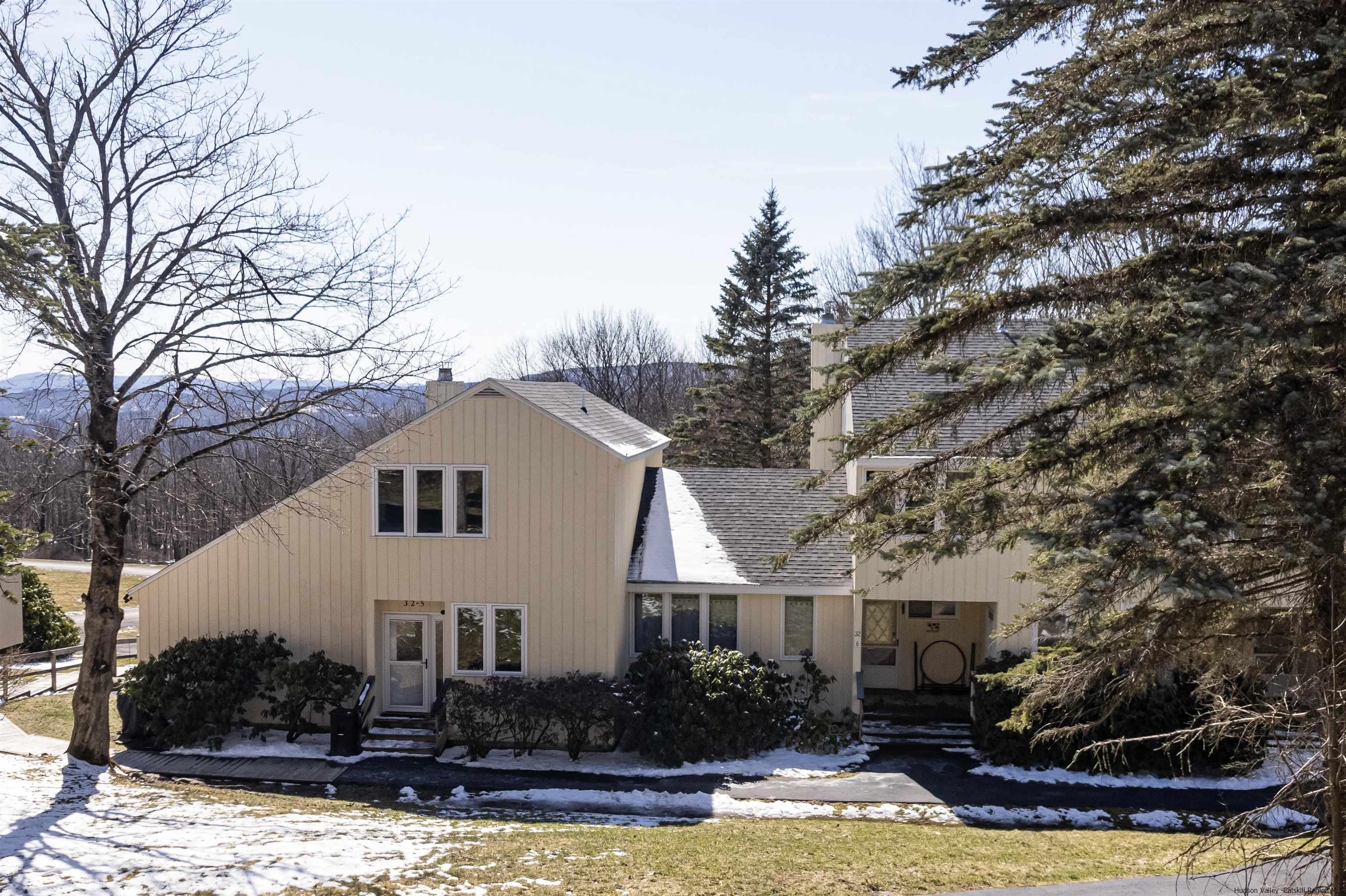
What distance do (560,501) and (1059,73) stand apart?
1146 cm

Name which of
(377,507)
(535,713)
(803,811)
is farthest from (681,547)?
(803,811)

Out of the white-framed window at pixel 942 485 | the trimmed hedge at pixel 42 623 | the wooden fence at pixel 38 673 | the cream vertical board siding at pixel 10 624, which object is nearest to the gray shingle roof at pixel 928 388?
the white-framed window at pixel 942 485

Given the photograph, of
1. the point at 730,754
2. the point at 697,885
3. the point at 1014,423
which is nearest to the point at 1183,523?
the point at 1014,423

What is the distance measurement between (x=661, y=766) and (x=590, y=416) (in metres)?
7.51

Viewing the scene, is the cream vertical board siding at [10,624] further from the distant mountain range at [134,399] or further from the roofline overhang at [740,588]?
the roofline overhang at [740,588]

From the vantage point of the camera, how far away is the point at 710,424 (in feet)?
131

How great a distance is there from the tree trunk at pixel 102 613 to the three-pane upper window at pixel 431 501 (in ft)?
13.7

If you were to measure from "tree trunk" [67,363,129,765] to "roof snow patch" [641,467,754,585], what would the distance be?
883 centimetres

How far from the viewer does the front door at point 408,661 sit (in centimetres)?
1814

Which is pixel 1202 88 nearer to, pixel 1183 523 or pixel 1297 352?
pixel 1297 352

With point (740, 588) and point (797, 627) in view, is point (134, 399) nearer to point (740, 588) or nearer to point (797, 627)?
point (740, 588)

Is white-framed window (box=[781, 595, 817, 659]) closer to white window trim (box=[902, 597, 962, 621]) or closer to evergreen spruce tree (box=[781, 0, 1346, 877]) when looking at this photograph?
white window trim (box=[902, 597, 962, 621])

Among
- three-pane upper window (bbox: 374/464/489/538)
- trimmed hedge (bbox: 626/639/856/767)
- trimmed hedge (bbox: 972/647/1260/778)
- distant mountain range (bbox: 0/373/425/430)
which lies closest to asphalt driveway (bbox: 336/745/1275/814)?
trimmed hedge (bbox: 972/647/1260/778)

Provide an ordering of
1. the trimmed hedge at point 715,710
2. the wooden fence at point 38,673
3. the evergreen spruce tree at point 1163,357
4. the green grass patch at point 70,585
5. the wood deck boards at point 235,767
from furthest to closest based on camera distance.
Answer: the green grass patch at point 70,585
the wooden fence at point 38,673
the trimmed hedge at point 715,710
the wood deck boards at point 235,767
the evergreen spruce tree at point 1163,357
